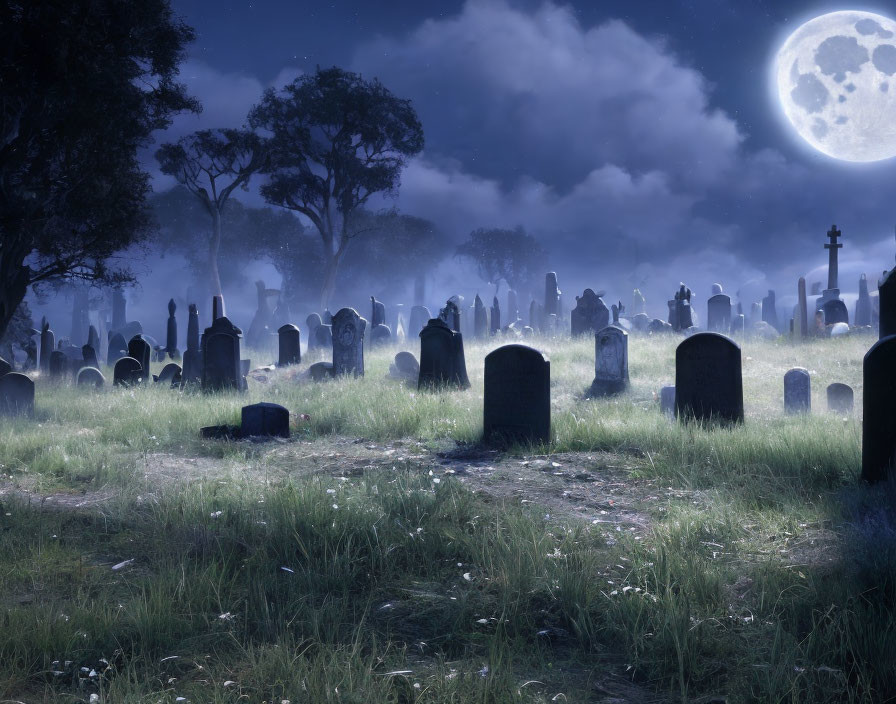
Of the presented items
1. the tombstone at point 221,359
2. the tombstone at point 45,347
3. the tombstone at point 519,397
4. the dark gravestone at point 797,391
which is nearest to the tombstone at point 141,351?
the tombstone at point 221,359

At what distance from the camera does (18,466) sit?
6730 millimetres

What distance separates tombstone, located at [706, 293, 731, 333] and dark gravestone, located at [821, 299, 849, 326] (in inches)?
135

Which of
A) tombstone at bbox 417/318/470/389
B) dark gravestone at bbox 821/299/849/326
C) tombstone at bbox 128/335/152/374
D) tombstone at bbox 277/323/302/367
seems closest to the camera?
tombstone at bbox 417/318/470/389

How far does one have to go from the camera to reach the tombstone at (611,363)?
1214 centimetres

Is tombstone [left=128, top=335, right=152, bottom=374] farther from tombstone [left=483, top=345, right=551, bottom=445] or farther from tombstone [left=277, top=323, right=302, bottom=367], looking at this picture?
tombstone [left=483, top=345, right=551, bottom=445]

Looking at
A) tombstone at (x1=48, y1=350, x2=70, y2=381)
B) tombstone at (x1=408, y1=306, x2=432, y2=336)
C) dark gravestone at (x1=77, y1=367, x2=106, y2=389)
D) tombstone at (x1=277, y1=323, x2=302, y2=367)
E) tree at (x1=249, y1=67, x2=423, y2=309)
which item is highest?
tree at (x1=249, y1=67, x2=423, y2=309)

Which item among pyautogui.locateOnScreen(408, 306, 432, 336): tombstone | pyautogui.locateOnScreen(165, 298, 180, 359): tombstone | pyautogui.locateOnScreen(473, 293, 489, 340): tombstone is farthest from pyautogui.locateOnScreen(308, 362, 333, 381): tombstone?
pyautogui.locateOnScreen(408, 306, 432, 336): tombstone

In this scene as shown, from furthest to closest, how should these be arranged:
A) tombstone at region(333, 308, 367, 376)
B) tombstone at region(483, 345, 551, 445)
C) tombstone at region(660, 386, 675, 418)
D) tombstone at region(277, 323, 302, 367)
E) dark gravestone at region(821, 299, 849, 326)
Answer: dark gravestone at region(821, 299, 849, 326) → tombstone at region(277, 323, 302, 367) → tombstone at region(333, 308, 367, 376) → tombstone at region(660, 386, 675, 418) → tombstone at region(483, 345, 551, 445)

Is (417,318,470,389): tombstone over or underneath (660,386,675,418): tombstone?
over

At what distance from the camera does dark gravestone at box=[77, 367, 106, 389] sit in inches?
570

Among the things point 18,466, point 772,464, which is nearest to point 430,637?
point 772,464

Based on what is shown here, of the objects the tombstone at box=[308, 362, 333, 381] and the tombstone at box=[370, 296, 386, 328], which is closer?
the tombstone at box=[308, 362, 333, 381]

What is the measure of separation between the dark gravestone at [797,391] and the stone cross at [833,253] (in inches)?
629

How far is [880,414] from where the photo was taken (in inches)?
206
